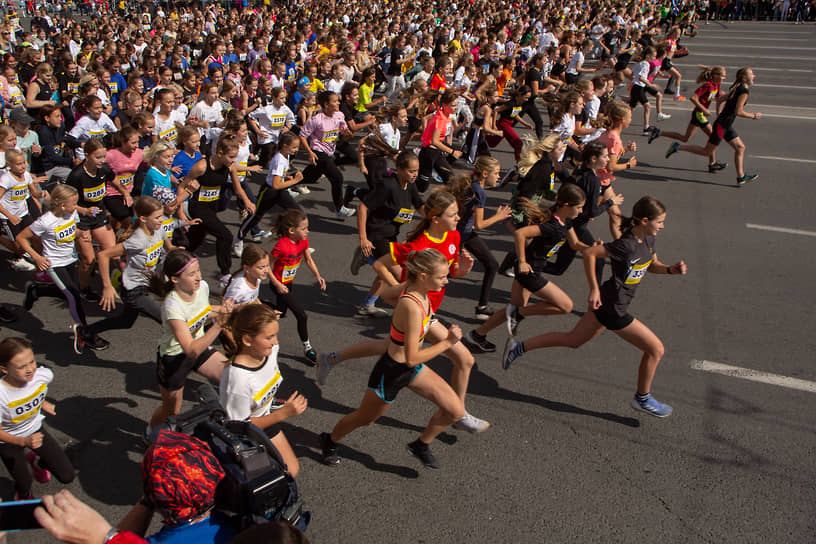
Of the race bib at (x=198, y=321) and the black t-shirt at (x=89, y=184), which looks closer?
the race bib at (x=198, y=321)

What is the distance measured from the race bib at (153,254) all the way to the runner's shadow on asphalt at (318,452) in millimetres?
1866

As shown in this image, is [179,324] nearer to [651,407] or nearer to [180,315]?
[180,315]

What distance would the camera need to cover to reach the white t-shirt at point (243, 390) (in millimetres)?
3432

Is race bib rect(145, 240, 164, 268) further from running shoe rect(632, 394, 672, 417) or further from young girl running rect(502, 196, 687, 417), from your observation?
running shoe rect(632, 394, 672, 417)

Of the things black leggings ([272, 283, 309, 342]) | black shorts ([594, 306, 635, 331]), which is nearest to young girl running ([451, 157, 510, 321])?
black shorts ([594, 306, 635, 331])

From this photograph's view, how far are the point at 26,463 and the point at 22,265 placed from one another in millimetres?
4260

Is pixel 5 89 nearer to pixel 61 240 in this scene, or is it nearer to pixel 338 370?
pixel 61 240

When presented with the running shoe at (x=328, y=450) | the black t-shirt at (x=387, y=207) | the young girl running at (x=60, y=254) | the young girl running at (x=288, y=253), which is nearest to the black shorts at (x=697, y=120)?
the black t-shirt at (x=387, y=207)

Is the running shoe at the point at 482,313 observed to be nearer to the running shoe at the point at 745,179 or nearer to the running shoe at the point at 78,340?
the running shoe at the point at 78,340

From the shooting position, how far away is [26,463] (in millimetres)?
3773

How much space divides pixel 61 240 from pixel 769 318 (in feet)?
22.4

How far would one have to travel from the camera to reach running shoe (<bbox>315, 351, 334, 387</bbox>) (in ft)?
Result: 16.2

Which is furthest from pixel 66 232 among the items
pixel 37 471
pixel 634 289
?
pixel 634 289

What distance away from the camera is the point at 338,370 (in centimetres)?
548
